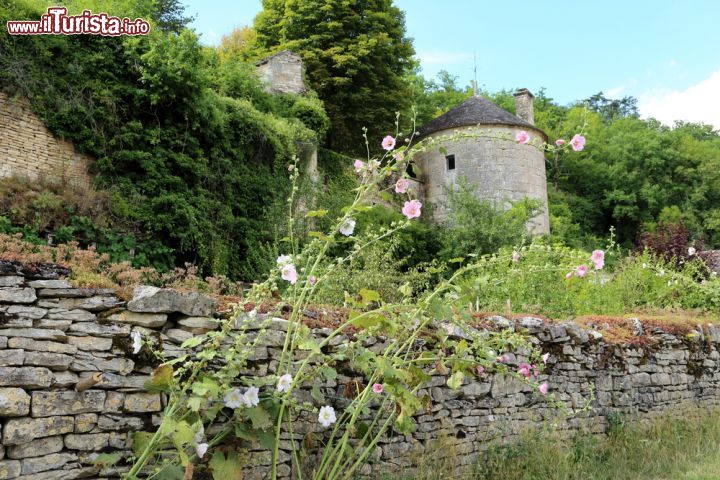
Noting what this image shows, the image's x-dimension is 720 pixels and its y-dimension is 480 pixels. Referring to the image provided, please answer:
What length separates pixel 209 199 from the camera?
11719 millimetres

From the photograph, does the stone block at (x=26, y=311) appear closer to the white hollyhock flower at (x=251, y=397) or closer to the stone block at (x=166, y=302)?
the stone block at (x=166, y=302)

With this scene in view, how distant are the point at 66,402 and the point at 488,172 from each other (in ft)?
61.5

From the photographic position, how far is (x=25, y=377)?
3.10 m

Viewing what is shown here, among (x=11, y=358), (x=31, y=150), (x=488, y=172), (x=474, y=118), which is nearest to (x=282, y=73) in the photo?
(x=474, y=118)

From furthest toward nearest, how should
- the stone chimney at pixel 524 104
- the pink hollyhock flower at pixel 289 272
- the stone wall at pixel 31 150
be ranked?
the stone chimney at pixel 524 104
the stone wall at pixel 31 150
the pink hollyhock flower at pixel 289 272

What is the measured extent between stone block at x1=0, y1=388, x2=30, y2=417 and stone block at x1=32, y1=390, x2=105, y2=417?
0.14 feet

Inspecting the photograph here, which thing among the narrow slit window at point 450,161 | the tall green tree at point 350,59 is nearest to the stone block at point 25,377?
the tall green tree at point 350,59

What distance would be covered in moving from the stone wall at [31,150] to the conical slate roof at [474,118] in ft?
42.2

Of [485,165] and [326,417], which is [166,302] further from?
[485,165]

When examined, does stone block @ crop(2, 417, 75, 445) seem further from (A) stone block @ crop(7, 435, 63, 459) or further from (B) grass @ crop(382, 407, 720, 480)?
(B) grass @ crop(382, 407, 720, 480)

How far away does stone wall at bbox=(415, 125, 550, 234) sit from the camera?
2058 cm

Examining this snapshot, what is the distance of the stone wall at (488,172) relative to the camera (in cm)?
2058

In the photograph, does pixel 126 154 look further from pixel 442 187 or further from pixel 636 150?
pixel 636 150

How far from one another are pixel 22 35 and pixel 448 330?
9122 mm
